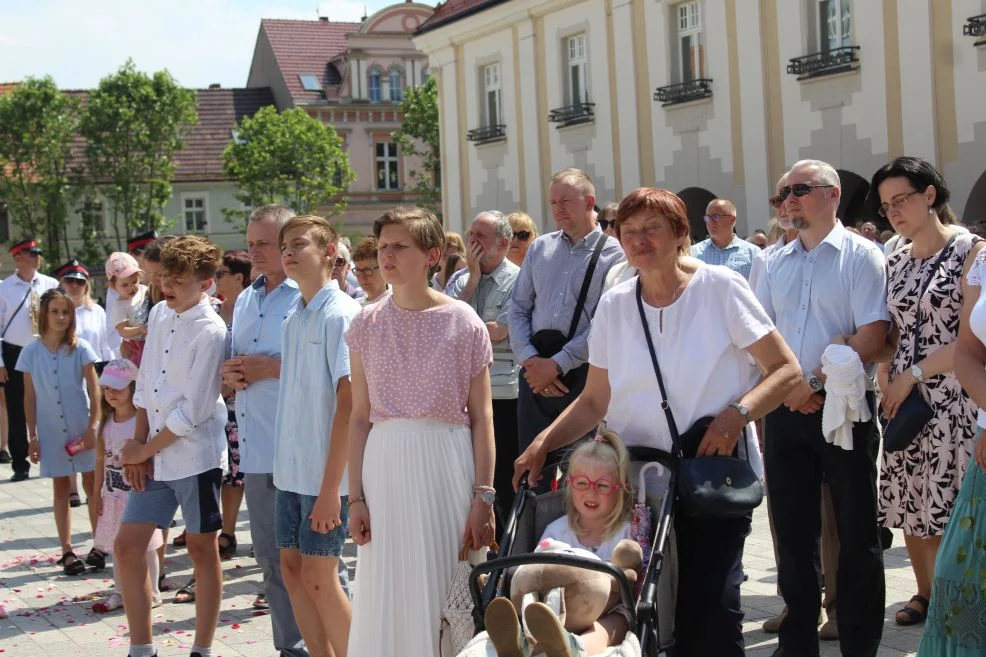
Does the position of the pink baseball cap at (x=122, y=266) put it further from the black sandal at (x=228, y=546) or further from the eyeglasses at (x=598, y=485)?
the eyeglasses at (x=598, y=485)

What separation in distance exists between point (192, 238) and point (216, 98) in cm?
6225

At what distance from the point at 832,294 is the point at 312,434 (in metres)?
2.43

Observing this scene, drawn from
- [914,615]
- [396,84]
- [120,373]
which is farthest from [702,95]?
[396,84]

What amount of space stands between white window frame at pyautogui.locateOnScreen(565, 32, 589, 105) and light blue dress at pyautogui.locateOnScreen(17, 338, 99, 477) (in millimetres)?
18354

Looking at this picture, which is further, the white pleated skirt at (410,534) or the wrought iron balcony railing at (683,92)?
the wrought iron balcony railing at (683,92)

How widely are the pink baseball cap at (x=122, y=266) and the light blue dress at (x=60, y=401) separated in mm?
775

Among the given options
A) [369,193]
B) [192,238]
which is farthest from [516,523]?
[369,193]

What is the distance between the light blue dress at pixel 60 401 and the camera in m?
10.6

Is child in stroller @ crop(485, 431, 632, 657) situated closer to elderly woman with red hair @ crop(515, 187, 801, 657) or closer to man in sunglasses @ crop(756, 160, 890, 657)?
elderly woman with red hair @ crop(515, 187, 801, 657)

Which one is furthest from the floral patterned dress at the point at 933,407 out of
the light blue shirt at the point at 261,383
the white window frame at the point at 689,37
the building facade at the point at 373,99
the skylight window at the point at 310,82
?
the skylight window at the point at 310,82

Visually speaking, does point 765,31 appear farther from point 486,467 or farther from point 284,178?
point 284,178

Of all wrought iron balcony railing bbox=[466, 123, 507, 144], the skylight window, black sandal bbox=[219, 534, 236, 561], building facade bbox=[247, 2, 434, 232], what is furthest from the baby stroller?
the skylight window

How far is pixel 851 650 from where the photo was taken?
19.3ft

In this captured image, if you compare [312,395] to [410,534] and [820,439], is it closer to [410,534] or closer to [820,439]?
[410,534]
